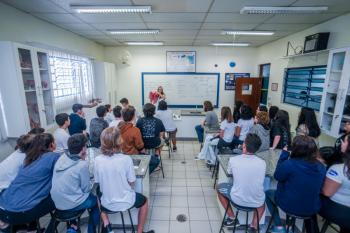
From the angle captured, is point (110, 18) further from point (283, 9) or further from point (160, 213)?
point (160, 213)

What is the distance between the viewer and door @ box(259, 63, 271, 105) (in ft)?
19.7

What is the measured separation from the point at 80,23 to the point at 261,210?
4175 mm

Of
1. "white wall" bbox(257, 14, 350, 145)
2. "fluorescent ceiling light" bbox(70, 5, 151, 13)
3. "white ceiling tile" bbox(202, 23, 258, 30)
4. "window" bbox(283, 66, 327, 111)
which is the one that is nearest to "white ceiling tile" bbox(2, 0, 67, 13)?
"fluorescent ceiling light" bbox(70, 5, 151, 13)

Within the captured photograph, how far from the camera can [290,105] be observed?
15.3 feet

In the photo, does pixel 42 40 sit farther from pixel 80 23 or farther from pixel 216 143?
pixel 216 143

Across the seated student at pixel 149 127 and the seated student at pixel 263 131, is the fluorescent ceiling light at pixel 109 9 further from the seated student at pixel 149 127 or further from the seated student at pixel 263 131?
the seated student at pixel 263 131

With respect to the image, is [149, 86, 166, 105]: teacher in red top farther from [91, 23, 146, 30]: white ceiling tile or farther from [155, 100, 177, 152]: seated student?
[91, 23, 146, 30]: white ceiling tile

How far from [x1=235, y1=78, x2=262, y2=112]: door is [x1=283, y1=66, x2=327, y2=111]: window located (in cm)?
125

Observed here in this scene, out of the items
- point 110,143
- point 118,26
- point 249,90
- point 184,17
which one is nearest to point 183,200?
point 110,143

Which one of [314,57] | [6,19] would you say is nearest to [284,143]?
[314,57]

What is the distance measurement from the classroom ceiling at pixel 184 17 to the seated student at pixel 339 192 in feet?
7.07

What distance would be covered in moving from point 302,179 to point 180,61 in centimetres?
544

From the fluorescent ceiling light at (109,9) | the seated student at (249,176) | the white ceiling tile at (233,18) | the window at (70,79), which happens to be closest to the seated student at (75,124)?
the window at (70,79)

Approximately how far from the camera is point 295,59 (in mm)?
4480
